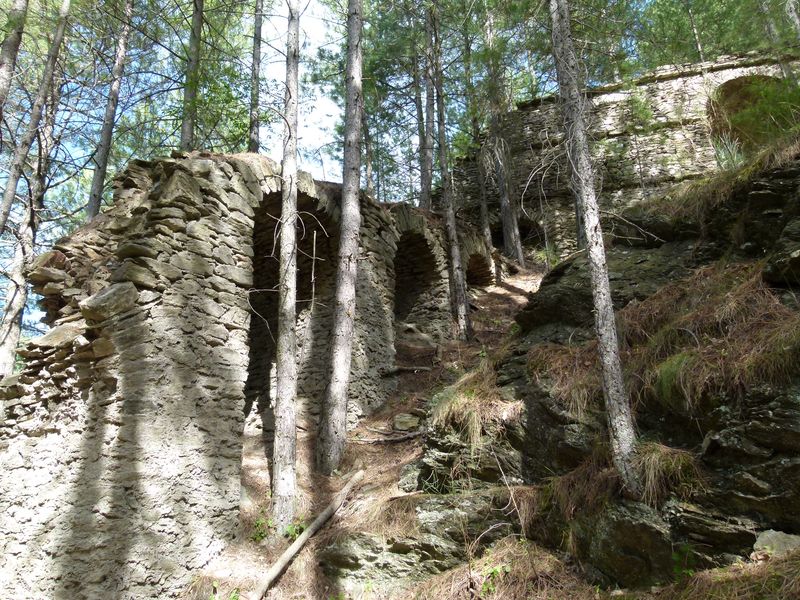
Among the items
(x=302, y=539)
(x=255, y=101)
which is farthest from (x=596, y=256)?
(x=255, y=101)

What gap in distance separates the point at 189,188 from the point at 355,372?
3.55 meters

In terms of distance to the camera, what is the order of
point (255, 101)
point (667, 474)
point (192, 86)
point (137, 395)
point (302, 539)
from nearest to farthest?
point (667, 474)
point (137, 395)
point (302, 539)
point (192, 86)
point (255, 101)

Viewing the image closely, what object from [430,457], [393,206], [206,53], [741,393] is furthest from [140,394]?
[206,53]

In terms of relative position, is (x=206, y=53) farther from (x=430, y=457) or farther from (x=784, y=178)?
(x=784, y=178)

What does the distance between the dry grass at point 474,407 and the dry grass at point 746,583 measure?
1913mm

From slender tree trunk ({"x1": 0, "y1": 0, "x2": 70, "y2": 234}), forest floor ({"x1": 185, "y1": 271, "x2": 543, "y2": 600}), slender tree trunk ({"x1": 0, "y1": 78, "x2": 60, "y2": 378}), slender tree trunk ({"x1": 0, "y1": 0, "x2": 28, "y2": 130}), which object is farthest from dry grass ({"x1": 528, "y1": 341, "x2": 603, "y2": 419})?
slender tree trunk ({"x1": 0, "y1": 78, "x2": 60, "y2": 378})

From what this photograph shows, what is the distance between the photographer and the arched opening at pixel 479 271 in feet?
37.8

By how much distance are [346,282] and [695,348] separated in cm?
429

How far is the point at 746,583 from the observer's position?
2.63m

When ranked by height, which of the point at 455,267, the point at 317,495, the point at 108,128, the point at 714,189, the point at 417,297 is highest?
the point at 108,128

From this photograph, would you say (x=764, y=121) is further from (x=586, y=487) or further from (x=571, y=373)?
(x=586, y=487)

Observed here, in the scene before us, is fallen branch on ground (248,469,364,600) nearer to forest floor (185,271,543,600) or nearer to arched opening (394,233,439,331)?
forest floor (185,271,543,600)

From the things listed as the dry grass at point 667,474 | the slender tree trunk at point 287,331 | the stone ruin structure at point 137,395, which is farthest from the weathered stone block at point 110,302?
the dry grass at point 667,474

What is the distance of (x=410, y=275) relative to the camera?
34.5 feet
